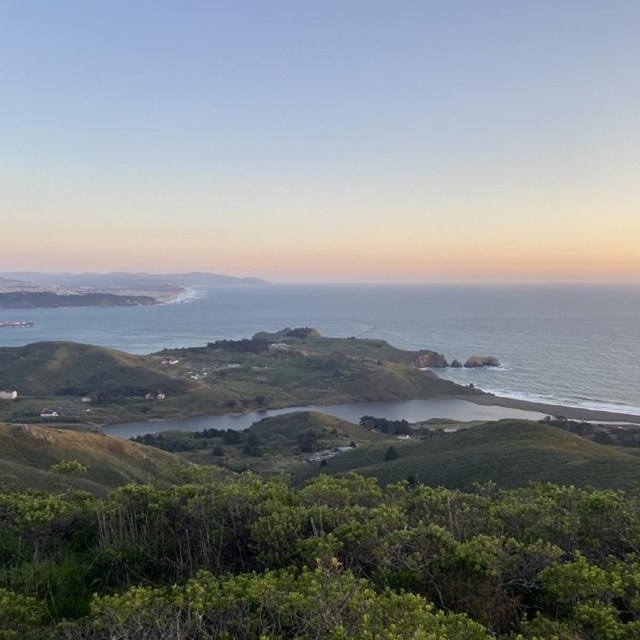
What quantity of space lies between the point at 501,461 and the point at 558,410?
5834 cm

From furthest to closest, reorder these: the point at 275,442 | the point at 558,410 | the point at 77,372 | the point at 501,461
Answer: the point at 77,372
the point at 558,410
the point at 275,442
the point at 501,461

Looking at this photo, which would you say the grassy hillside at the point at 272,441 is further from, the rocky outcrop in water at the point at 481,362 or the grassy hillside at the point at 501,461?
the rocky outcrop in water at the point at 481,362

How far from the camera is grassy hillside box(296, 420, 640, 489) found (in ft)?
118

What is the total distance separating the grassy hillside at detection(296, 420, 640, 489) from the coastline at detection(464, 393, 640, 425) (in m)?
39.9

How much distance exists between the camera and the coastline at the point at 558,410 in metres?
87.1

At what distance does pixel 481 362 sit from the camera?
451 feet

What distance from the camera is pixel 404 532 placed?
10.3 meters

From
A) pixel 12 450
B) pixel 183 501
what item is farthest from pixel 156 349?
pixel 183 501

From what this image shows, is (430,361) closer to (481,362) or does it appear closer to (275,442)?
(481,362)

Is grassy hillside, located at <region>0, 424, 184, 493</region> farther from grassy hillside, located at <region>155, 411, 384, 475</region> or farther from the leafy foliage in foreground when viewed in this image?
the leafy foliage in foreground

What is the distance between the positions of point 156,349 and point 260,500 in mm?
164884

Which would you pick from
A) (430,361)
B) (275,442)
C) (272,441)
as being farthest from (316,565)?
(430,361)

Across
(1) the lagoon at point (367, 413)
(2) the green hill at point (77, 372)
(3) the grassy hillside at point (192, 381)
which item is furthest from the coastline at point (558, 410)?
(2) the green hill at point (77, 372)

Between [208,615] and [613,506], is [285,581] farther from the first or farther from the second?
[613,506]
